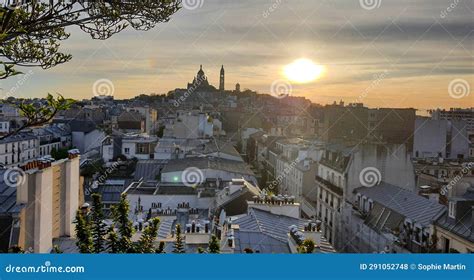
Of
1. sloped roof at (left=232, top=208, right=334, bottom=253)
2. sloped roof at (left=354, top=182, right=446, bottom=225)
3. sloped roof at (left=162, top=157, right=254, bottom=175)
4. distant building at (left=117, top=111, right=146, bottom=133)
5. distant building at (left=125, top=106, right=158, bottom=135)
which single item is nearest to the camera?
sloped roof at (left=232, top=208, right=334, bottom=253)

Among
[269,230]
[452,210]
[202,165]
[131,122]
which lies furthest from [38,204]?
[131,122]

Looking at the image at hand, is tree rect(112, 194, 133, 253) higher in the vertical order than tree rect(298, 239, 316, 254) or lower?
higher

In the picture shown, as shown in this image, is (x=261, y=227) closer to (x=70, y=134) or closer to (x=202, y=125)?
(x=70, y=134)

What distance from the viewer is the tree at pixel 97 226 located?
395 centimetres

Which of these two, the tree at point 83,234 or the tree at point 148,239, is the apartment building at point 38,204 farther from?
the tree at point 148,239

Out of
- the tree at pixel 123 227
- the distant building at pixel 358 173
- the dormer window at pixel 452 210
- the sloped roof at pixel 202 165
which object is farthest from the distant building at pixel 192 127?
the tree at pixel 123 227

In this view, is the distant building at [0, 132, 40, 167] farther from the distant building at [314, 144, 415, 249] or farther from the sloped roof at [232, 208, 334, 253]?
the distant building at [314, 144, 415, 249]

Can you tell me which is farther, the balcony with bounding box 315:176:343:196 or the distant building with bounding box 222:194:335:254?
the balcony with bounding box 315:176:343:196

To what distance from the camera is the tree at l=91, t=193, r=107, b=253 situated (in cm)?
395

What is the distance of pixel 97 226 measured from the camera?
397cm

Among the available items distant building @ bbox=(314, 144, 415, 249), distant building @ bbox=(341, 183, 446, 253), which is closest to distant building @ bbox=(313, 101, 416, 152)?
distant building @ bbox=(314, 144, 415, 249)

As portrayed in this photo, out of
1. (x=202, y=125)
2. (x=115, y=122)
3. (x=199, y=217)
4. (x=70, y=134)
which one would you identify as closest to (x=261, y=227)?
(x=199, y=217)

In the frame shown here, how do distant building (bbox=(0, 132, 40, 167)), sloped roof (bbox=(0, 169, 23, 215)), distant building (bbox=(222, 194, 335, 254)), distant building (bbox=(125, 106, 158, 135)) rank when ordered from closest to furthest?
sloped roof (bbox=(0, 169, 23, 215))
distant building (bbox=(222, 194, 335, 254))
distant building (bbox=(0, 132, 40, 167))
distant building (bbox=(125, 106, 158, 135))

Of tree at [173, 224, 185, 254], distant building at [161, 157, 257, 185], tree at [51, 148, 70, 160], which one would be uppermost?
tree at [51, 148, 70, 160]
